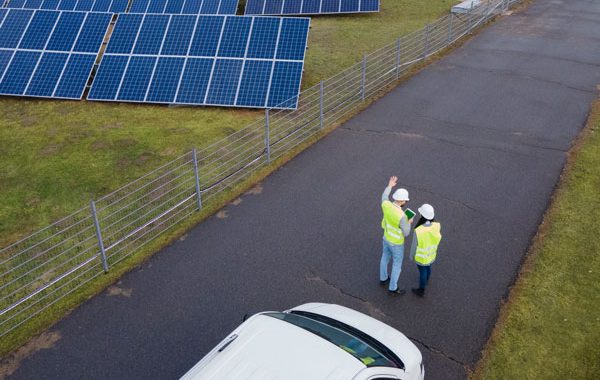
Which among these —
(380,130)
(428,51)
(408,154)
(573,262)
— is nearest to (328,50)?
(428,51)

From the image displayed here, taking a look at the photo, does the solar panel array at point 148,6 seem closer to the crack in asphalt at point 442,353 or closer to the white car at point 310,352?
the crack in asphalt at point 442,353

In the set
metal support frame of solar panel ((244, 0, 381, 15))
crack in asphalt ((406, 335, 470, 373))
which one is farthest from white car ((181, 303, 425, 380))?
metal support frame of solar panel ((244, 0, 381, 15))

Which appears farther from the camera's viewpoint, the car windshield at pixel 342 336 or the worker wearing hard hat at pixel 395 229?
the worker wearing hard hat at pixel 395 229

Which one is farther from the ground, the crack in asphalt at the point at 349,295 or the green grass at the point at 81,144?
the green grass at the point at 81,144

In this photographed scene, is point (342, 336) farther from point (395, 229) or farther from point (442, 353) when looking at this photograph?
point (395, 229)

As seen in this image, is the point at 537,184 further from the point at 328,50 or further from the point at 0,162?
the point at 0,162

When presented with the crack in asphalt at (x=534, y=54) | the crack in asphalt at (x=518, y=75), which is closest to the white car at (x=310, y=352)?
the crack in asphalt at (x=518, y=75)

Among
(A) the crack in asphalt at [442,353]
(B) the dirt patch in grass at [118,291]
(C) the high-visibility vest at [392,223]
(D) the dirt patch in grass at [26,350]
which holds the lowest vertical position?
(D) the dirt patch in grass at [26,350]

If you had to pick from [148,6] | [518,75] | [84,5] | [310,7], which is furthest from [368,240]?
[84,5]
